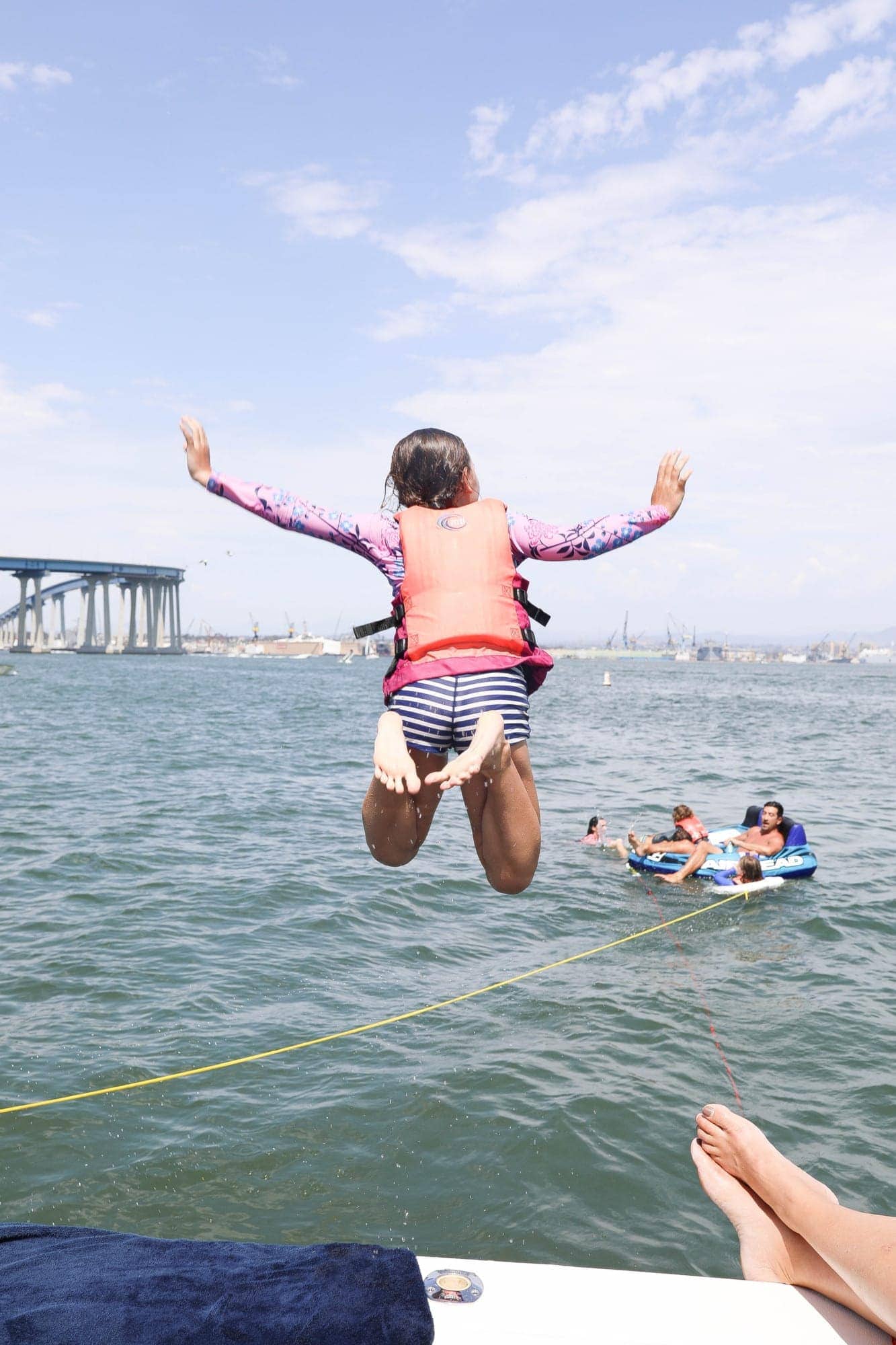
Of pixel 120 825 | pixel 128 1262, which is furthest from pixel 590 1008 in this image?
pixel 120 825

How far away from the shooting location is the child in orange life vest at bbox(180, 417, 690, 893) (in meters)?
4.74

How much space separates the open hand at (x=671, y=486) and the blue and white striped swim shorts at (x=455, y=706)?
1.19 meters

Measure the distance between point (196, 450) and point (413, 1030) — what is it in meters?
9.48

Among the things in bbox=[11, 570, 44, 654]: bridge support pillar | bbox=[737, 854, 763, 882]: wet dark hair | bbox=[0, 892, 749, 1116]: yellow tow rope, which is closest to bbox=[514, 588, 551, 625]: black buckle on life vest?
bbox=[0, 892, 749, 1116]: yellow tow rope

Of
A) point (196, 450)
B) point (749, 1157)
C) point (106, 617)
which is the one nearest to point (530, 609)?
point (196, 450)

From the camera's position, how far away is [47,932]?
16.0m

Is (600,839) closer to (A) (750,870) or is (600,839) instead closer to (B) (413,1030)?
(A) (750,870)

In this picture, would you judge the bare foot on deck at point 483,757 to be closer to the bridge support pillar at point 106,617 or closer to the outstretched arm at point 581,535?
the outstretched arm at point 581,535

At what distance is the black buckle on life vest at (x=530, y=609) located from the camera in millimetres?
4953

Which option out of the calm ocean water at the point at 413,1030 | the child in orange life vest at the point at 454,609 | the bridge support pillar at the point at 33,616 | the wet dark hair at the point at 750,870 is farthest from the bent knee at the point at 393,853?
the bridge support pillar at the point at 33,616

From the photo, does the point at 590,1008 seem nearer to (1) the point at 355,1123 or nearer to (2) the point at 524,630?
(1) the point at 355,1123

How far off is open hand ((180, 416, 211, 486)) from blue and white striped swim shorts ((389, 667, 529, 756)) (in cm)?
152

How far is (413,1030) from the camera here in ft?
41.9

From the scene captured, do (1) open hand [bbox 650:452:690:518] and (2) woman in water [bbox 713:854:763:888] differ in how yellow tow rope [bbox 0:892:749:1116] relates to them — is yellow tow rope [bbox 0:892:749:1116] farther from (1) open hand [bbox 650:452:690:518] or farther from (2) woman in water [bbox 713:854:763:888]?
(1) open hand [bbox 650:452:690:518]
